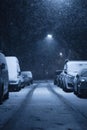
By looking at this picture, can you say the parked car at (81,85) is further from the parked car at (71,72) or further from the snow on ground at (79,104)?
the parked car at (71,72)

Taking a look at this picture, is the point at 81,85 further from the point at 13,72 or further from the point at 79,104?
the point at 13,72

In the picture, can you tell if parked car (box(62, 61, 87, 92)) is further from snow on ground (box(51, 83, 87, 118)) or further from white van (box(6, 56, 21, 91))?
snow on ground (box(51, 83, 87, 118))

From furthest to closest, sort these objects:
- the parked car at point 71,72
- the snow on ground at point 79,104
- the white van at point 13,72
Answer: the white van at point 13,72 → the parked car at point 71,72 → the snow on ground at point 79,104

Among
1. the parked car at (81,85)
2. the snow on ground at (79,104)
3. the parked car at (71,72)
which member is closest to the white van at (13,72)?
the parked car at (71,72)

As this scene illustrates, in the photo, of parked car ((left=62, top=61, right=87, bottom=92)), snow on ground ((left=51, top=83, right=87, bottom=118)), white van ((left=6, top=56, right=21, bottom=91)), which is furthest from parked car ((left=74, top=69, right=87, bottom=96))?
white van ((left=6, top=56, right=21, bottom=91))

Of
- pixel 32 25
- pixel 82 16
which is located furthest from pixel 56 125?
pixel 32 25

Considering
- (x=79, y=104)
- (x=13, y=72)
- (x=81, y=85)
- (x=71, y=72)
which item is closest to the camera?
(x=79, y=104)

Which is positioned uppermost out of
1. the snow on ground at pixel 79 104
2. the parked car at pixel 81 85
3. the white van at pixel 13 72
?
the white van at pixel 13 72

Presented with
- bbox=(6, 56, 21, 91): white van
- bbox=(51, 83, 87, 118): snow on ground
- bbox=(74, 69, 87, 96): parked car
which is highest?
bbox=(6, 56, 21, 91): white van

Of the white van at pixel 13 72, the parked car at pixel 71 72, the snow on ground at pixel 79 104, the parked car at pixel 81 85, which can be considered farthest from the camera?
the white van at pixel 13 72

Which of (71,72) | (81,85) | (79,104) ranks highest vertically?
(71,72)

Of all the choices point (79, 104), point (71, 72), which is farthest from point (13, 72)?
point (79, 104)

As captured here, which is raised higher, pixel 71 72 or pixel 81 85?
pixel 71 72

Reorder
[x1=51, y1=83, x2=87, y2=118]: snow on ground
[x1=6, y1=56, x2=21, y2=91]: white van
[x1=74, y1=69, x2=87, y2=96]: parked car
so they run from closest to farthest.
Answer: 1. [x1=51, y1=83, x2=87, y2=118]: snow on ground
2. [x1=74, y1=69, x2=87, y2=96]: parked car
3. [x1=6, y1=56, x2=21, y2=91]: white van
